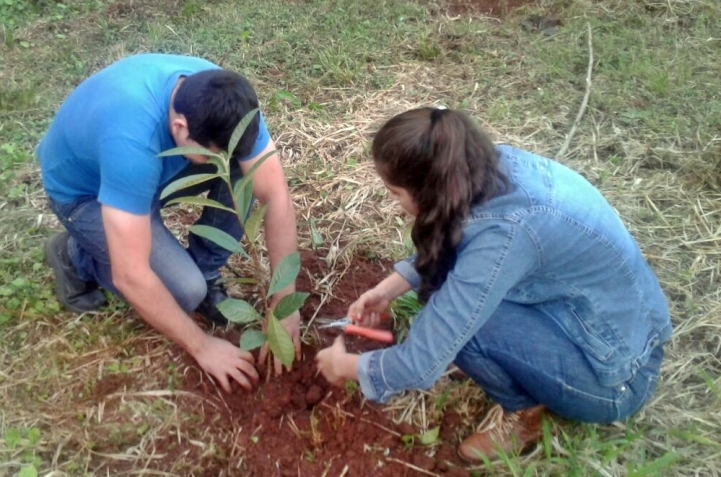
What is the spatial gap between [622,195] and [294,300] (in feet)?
5.85

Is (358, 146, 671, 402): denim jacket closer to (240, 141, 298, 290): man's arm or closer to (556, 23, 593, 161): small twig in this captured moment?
(240, 141, 298, 290): man's arm

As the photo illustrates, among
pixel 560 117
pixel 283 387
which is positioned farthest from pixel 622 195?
pixel 283 387

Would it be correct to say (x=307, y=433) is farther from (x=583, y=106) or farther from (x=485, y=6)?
(x=485, y=6)

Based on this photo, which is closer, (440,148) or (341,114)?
(440,148)

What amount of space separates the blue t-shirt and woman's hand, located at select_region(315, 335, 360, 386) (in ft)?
2.16

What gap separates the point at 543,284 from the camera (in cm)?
181

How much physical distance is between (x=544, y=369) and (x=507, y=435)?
0.29 meters

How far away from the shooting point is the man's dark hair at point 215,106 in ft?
5.98

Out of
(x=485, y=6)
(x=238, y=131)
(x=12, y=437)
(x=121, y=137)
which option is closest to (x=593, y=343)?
(x=238, y=131)

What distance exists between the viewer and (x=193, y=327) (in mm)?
2178

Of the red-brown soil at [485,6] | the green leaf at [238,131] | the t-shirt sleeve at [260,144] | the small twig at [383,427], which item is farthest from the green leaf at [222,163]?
the red-brown soil at [485,6]

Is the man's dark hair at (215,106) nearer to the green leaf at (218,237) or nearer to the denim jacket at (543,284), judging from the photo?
the green leaf at (218,237)

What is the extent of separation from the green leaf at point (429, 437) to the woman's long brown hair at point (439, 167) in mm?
678

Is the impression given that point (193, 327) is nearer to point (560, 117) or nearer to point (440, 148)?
point (440, 148)
